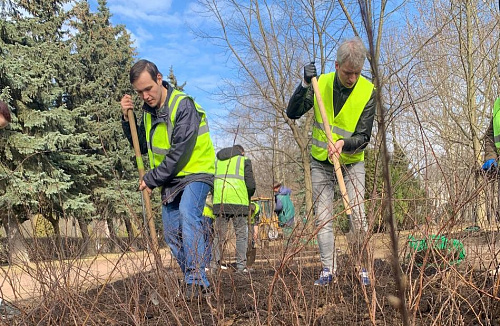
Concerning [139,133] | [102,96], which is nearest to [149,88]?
[139,133]

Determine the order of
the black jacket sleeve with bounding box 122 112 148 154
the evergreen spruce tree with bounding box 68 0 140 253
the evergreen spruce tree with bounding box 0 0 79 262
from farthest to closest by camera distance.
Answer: the evergreen spruce tree with bounding box 68 0 140 253, the evergreen spruce tree with bounding box 0 0 79 262, the black jacket sleeve with bounding box 122 112 148 154

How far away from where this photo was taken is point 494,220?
6.80 feet

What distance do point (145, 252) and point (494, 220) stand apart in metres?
1.83

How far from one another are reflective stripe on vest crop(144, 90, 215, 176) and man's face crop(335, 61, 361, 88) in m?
1.15

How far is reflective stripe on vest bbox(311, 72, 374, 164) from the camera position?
3154mm

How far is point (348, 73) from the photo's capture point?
120 inches

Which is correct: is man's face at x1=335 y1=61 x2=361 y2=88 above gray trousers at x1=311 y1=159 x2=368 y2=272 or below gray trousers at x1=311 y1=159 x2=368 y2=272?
above

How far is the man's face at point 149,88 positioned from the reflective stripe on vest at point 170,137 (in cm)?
10

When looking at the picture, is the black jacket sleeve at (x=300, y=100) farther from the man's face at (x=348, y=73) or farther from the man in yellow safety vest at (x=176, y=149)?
the man in yellow safety vest at (x=176, y=149)

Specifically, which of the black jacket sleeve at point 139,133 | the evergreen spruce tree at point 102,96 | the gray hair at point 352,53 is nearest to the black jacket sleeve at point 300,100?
the gray hair at point 352,53

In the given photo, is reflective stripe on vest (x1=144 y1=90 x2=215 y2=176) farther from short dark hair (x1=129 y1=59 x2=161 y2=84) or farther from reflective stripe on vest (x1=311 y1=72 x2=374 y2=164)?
reflective stripe on vest (x1=311 y1=72 x2=374 y2=164)

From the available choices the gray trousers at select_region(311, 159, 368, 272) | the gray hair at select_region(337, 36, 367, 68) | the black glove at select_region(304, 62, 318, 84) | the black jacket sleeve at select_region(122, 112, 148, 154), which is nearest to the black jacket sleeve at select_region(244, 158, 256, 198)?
the black jacket sleeve at select_region(122, 112, 148, 154)

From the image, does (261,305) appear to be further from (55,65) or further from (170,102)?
(55,65)

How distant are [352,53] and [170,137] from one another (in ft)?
4.90
